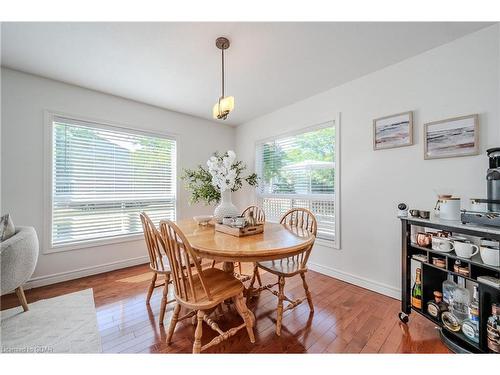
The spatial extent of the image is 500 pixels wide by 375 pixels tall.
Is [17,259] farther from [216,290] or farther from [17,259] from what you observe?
[216,290]

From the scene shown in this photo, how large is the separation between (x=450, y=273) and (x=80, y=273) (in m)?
3.71

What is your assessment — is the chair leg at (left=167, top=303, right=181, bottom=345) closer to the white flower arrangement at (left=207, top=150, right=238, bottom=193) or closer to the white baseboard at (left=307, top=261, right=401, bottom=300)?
the white flower arrangement at (left=207, top=150, right=238, bottom=193)

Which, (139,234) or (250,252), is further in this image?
(139,234)

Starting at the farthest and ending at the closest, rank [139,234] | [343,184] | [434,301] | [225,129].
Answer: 1. [225,129]
2. [139,234]
3. [343,184]
4. [434,301]

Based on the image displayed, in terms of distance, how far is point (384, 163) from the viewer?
2.11 meters

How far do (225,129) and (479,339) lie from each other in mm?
3954

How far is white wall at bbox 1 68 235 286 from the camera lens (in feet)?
7.00

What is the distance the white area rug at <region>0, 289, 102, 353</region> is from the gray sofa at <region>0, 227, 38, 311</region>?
5.6 inches

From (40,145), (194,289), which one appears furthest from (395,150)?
(40,145)

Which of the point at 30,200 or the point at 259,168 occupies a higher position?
the point at 259,168

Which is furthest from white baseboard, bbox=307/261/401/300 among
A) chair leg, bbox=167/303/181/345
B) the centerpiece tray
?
chair leg, bbox=167/303/181/345
